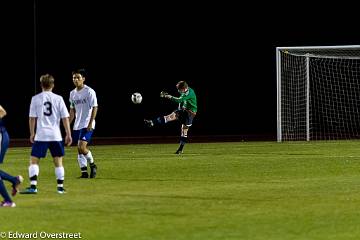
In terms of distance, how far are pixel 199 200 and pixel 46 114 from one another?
2.74 m

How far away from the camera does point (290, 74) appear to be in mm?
36125

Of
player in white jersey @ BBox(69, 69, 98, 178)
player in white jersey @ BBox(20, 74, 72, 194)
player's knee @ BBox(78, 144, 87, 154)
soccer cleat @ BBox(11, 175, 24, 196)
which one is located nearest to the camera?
soccer cleat @ BBox(11, 175, 24, 196)

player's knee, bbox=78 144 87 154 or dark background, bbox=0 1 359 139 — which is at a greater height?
dark background, bbox=0 1 359 139

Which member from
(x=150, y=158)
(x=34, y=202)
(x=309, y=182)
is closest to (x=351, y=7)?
(x=150, y=158)

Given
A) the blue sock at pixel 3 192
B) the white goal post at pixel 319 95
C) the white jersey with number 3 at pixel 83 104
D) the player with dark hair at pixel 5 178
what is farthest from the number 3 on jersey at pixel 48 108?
the white goal post at pixel 319 95

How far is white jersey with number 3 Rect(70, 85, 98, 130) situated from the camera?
18.5 m

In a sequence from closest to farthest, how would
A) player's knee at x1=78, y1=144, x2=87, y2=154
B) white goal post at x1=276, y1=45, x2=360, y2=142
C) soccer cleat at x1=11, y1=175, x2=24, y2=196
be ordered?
soccer cleat at x1=11, y1=175, x2=24, y2=196, player's knee at x1=78, y1=144, x2=87, y2=154, white goal post at x1=276, y1=45, x2=360, y2=142

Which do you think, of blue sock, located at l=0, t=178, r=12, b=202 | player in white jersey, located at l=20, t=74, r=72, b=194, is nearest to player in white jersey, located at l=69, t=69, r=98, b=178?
player in white jersey, located at l=20, t=74, r=72, b=194

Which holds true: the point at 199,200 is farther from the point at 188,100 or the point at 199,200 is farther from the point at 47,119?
the point at 188,100

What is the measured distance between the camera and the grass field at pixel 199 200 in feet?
36.1

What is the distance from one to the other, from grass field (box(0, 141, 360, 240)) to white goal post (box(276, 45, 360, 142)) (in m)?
11.2

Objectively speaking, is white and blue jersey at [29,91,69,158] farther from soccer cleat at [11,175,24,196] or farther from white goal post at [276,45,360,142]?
white goal post at [276,45,360,142]

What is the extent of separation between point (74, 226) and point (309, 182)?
7190 mm

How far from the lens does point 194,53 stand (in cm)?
3909
